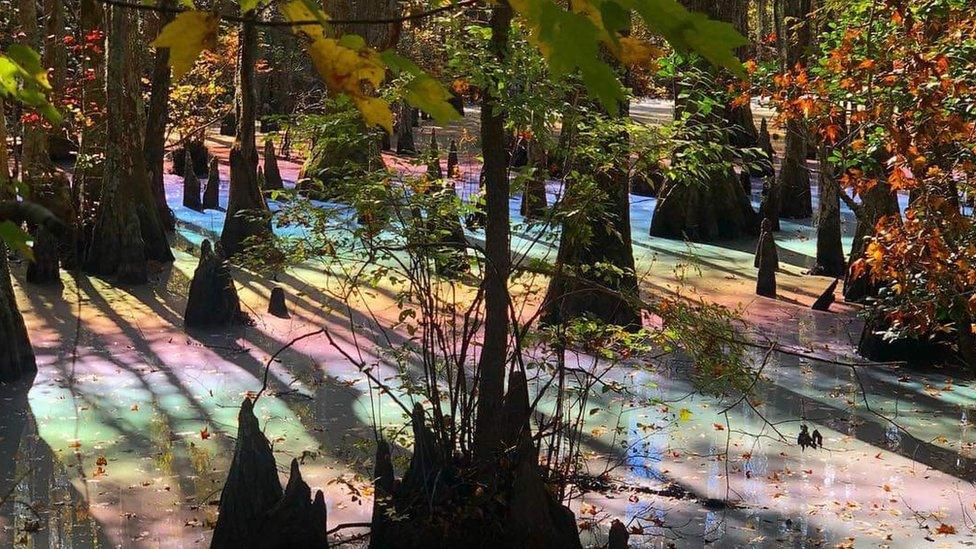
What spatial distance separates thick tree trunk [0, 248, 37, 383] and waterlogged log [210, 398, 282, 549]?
4327mm

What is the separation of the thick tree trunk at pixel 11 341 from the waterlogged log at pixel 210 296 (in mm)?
1695

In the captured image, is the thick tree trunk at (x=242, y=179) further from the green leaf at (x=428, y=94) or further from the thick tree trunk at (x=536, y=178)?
the green leaf at (x=428, y=94)

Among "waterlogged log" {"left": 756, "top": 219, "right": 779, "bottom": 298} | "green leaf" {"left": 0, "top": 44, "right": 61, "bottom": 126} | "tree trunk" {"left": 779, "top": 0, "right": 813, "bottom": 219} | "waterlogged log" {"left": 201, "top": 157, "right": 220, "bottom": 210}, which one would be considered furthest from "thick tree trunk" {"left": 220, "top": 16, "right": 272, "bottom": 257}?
"green leaf" {"left": 0, "top": 44, "right": 61, "bottom": 126}

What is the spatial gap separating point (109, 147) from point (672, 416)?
7.68 meters

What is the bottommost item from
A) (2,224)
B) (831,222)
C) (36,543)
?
(36,543)

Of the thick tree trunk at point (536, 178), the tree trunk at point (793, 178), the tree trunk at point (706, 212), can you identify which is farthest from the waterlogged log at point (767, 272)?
the thick tree trunk at point (536, 178)

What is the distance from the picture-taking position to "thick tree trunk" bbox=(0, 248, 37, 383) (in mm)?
9422

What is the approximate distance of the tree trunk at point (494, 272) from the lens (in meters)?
6.23

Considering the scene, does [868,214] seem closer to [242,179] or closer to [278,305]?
[278,305]

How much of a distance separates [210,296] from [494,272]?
18.6 ft

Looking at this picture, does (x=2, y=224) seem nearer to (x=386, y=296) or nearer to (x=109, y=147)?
(x=386, y=296)

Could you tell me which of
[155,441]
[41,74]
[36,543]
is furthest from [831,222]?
[41,74]

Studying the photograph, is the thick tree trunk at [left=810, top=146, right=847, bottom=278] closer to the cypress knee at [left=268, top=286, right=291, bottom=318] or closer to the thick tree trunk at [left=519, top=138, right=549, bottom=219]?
the cypress knee at [left=268, top=286, right=291, bottom=318]

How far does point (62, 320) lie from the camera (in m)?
11.5
